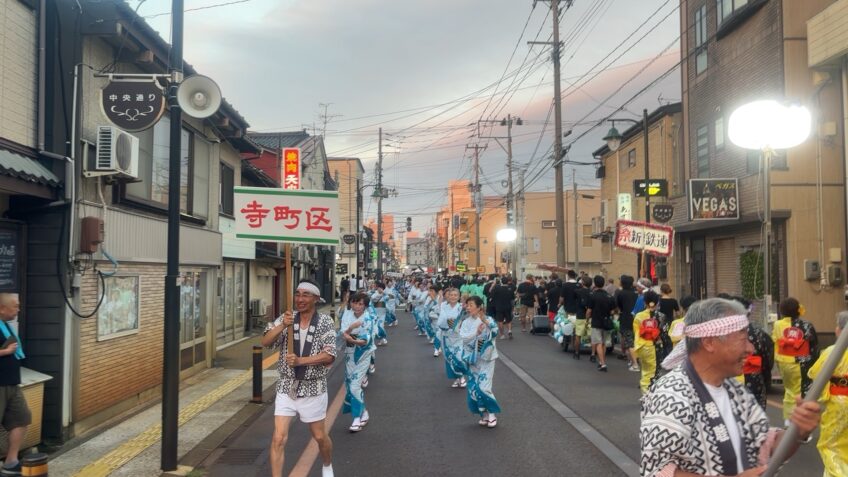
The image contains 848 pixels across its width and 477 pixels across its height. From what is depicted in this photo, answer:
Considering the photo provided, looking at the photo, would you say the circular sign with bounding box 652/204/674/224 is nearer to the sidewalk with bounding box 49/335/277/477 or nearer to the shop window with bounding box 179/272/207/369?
the sidewalk with bounding box 49/335/277/477

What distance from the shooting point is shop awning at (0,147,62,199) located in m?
6.64

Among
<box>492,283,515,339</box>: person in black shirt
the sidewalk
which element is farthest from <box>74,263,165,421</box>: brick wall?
<box>492,283,515,339</box>: person in black shirt

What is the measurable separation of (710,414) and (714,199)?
1536cm

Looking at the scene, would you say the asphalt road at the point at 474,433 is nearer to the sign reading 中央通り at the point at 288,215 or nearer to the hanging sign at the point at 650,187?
the sign reading 中央通り at the point at 288,215

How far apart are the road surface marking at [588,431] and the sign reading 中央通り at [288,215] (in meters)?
3.73

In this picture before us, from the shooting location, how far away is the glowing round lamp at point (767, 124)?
10.1m

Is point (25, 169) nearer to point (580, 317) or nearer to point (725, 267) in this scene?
point (580, 317)

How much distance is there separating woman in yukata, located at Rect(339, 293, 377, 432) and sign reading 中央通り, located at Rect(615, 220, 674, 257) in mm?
8359

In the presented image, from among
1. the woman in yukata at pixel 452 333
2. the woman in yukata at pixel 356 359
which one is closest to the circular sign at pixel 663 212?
the woman in yukata at pixel 452 333

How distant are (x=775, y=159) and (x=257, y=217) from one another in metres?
13.0

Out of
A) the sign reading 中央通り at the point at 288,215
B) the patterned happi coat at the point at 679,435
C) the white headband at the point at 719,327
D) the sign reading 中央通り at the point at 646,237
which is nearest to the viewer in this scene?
the patterned happi coat at the point at 679,435

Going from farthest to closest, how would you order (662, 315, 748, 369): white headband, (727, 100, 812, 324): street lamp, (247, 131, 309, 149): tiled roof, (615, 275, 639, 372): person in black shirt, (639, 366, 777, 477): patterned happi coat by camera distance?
1. (247, 131, 309, 149): tiled roof
2. (615, 275, 639, 372): person in black shirt
3. (727, 100, 812, 324): street lamp
4. (662, 315, 748, 369): white headband
5. (639, 366, 777, 477): patterned happi coat

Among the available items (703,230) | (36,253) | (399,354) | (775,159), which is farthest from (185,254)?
(703,230)

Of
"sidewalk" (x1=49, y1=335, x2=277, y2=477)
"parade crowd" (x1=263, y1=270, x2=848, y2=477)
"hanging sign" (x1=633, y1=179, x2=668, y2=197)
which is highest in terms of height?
"hanging sign" (x1=633, y1=179, x2=668, y2=197)
